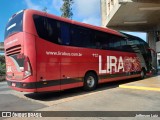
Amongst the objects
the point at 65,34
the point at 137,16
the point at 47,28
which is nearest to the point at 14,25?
the point at 47,28

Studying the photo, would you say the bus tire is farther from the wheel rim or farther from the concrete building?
the wheel rim

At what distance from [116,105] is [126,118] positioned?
58.0 inches

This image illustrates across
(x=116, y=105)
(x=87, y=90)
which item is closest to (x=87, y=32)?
(x=87, y=90)

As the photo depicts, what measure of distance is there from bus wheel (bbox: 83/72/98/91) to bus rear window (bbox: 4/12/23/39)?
399 cm

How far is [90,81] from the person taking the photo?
10867mm

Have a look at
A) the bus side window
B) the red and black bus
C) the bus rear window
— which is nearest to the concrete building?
the red and black bus

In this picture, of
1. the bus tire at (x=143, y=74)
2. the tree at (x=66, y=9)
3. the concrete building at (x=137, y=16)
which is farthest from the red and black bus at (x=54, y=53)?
the tree at (x=66, y=9)

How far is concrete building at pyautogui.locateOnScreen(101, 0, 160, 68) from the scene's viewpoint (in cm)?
1652

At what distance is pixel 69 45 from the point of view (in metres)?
9.53

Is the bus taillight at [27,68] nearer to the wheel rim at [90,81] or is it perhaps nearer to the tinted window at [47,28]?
the tinted window at [47,28]

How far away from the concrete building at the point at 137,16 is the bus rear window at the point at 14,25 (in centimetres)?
914

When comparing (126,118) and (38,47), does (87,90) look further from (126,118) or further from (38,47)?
(126,118)

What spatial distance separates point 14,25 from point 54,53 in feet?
6.68

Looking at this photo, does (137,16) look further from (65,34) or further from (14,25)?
(14,25)
